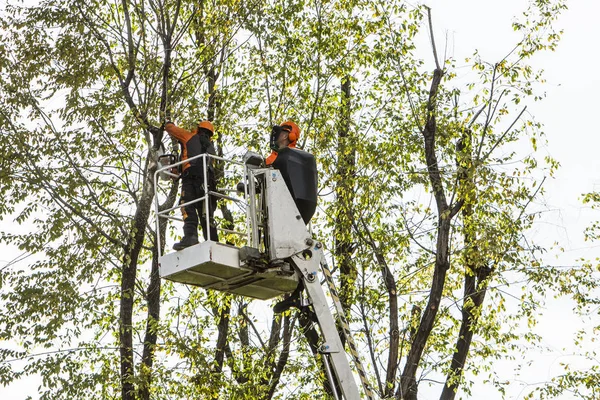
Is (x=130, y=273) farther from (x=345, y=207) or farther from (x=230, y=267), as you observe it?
(x=230, y=267)

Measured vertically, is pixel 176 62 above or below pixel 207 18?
below

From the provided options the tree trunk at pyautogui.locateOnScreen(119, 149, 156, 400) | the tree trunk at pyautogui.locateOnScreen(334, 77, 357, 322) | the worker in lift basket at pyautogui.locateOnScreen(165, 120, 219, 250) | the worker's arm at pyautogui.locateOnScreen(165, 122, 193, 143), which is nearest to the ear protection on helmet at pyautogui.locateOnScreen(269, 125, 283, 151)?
the worker in lift basket at pyautogui.locateOnScreen(165, 120, 219, 250)

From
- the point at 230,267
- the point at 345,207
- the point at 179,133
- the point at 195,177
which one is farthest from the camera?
the point at 345,207

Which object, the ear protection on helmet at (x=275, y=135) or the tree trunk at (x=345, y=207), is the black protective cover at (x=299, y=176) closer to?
the ear protection on helmet at (x=275, y=135)

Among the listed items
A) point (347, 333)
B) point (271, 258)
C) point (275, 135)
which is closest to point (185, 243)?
point (271, 258)

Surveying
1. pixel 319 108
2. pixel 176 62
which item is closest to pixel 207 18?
pixel 176 62

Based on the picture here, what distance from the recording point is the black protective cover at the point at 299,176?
1070 centimetres

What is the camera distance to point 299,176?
35.2ft

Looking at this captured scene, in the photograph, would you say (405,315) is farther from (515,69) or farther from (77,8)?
(77,8)

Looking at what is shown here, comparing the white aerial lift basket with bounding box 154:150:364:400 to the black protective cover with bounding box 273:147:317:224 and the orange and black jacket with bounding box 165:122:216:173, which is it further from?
the orange and black jacket with bounding box 165:122:216:173

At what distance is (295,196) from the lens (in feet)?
35.0

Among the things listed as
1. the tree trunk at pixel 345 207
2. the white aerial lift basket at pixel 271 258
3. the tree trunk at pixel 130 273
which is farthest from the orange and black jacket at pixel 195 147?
the tree trunk at pixel 345 207

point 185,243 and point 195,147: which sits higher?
point 195,147

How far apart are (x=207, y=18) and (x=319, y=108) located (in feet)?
8.55
